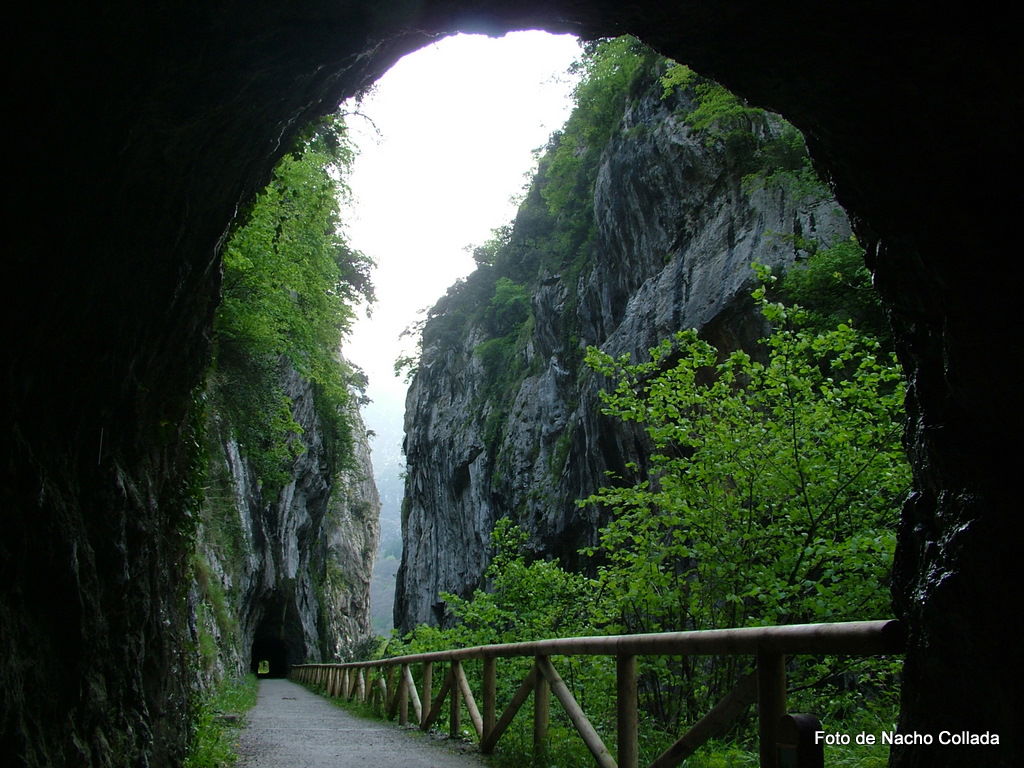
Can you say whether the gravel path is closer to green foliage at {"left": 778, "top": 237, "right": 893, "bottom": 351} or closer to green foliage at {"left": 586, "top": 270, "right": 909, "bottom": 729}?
green foliage at {"left": 586, "top": 270, "right": 909, "bottom": 729}

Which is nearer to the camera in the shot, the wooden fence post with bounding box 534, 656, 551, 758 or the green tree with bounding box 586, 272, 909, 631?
the wooden fence post with bounding box 534, 656, 551, 758

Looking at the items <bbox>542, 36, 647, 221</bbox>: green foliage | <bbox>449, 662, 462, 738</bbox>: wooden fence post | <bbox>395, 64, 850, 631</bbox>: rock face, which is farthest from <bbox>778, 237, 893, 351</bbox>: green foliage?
<bbox>542, 36, 647, 221</bbox>: green foliage

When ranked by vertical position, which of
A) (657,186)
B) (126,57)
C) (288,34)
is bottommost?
(126,57)

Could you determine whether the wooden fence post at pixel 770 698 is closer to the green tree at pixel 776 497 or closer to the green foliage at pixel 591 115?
the green tree at pixel 776 497

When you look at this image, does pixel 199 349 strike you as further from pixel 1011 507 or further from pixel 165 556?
pixel 1011 507

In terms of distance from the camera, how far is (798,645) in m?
2.93

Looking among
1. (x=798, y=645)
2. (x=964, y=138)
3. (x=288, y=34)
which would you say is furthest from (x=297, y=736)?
(x=964, y=138)

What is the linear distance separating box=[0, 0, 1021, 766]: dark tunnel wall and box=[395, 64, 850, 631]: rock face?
10.3m

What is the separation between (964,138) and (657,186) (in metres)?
14.9

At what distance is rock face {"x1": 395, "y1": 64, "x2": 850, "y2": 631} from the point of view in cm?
1411

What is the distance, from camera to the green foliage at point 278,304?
41.5 feet

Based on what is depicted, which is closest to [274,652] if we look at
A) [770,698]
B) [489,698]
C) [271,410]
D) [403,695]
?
[271,410]

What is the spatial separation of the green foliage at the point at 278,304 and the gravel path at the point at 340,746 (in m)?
6.54

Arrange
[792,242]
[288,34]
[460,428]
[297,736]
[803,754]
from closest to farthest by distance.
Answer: [803,754] < [288,34] < [297,736] < [792,242] < [460,428]
